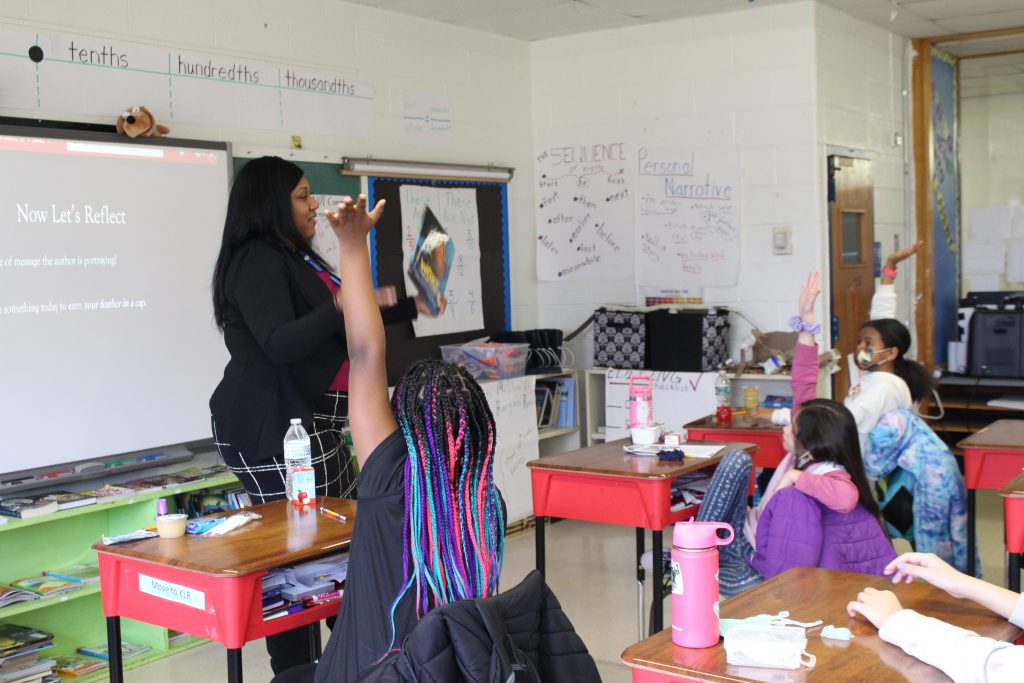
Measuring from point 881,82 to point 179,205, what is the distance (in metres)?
4.37

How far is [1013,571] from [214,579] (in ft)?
9.01

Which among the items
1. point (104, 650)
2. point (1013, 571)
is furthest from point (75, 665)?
point (1013, 571)

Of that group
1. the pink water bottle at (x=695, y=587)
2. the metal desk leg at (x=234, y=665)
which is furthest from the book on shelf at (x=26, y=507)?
the pink water bottle at (x=695, y=587)

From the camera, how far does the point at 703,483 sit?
4.04m

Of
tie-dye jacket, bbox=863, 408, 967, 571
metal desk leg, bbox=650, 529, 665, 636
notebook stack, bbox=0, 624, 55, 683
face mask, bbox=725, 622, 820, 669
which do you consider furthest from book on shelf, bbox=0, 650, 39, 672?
tie-dye jacket, bbox=863, 408, 967, 571

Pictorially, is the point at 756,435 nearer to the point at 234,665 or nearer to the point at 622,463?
the point at 622,463

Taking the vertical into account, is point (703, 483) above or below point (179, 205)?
below

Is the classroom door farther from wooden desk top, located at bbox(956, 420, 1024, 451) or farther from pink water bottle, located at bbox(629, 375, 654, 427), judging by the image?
pink water bottle, located at bbox(629, 375, 654, 427)

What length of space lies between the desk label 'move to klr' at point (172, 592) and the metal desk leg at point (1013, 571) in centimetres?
268

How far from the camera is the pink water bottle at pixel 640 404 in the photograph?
413cm

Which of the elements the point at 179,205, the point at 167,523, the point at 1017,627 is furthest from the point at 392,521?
the point at 179,205

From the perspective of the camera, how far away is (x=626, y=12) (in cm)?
594

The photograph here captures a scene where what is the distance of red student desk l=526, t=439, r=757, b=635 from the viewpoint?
11.7 feet

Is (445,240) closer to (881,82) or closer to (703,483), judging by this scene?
(703,483)
